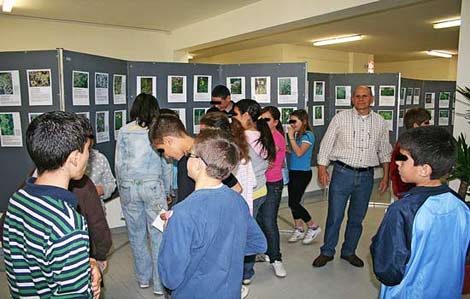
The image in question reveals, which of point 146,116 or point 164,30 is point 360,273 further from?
point 164,30

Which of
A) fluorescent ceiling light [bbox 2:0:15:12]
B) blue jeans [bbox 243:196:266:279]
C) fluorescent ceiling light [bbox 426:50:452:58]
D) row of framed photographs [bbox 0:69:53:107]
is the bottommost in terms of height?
blue jeans [bbox 243:196:266:279]

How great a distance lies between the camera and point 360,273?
11.6 feet

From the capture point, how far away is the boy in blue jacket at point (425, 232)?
4.90ft

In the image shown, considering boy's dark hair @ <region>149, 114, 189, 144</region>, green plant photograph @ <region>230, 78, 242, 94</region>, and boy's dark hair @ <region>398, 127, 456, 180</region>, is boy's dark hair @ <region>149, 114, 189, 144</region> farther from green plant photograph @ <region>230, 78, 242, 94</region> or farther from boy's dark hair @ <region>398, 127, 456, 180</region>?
green plant photograph @ <region>230, 78, 242, 94</region>

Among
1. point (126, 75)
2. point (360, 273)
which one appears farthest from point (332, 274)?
point (126, 75)

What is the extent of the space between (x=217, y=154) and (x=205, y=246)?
0.35 metres

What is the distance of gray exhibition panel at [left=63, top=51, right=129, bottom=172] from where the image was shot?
3.36m

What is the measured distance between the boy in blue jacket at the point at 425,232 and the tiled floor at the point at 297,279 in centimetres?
168

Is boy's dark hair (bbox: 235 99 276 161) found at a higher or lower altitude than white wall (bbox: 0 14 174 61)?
lower

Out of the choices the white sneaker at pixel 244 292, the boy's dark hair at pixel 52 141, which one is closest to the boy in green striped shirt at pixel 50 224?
the boy's dark hair at pixel 52 141

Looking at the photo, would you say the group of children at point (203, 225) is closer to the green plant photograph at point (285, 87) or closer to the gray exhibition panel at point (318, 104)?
the green plant photograph at point (285, 87)

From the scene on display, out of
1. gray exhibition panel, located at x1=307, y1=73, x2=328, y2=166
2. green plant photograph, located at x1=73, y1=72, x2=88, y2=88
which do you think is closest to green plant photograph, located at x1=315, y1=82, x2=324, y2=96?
gray exhibition panel, located at x1=307, y1=73, x2=328, y2=166

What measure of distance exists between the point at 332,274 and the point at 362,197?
0.76 m

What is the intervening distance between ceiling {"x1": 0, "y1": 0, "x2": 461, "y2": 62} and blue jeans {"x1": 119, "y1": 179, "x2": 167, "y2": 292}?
2980 mm
